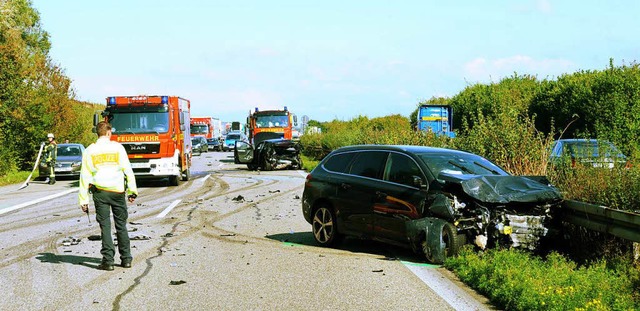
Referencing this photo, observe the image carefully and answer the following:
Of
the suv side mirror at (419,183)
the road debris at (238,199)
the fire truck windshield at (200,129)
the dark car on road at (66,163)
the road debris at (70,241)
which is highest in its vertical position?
the fire truck windshield at (200,129)

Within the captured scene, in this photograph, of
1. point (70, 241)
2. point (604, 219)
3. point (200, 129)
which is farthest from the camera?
point (200, 129)

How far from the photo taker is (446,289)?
7.61 metres

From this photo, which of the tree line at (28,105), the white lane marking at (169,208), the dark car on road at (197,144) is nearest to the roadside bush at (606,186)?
the white lane marking at (169,208)

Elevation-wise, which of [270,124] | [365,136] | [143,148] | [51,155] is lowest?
[51,155]

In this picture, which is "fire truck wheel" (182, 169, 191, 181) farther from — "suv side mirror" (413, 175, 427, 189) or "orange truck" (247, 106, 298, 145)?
"suv side mirror" (413, 175, 427, 189)

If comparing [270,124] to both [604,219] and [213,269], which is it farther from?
[604,219]

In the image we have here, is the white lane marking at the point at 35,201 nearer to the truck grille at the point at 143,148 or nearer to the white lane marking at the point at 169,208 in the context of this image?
the truck grille at the point at 143,148

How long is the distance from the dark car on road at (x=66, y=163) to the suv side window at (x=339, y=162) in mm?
20811


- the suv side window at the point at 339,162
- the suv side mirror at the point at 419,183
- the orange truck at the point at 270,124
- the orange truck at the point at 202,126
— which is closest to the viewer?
the suv side mirror at the point at 419,183

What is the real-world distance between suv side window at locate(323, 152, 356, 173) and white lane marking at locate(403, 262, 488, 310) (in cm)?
228

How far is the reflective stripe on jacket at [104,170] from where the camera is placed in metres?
9.12

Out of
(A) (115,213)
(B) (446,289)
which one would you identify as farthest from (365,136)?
(B) (446,289)

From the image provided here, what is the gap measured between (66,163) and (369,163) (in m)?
22.3

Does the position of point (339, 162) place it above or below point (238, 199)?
above
